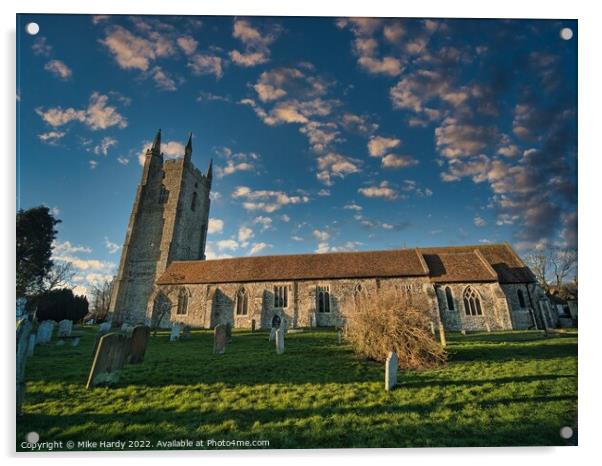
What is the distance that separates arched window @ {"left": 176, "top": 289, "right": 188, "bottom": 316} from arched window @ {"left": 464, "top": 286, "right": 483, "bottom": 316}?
18037mm

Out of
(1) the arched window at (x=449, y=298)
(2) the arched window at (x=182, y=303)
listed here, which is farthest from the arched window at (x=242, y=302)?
(1) the arched window at (x=449, y=298)

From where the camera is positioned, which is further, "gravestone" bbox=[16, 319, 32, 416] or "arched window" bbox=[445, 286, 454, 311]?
"arched window" bbox=[445, 286, 454, 311]

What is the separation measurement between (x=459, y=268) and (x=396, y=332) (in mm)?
13295

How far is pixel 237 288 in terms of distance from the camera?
1939 centimetres

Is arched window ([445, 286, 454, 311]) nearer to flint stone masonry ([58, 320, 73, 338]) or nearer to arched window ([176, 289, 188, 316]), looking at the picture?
arched window ([176, 289, 188, 316])

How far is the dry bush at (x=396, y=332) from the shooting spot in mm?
7176

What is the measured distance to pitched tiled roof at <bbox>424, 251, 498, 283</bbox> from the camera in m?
17.2

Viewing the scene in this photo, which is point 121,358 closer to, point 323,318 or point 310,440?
point 310,440

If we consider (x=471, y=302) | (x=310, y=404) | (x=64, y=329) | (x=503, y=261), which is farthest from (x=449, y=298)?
(x=64, y=329)

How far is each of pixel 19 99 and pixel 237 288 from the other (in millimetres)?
15609

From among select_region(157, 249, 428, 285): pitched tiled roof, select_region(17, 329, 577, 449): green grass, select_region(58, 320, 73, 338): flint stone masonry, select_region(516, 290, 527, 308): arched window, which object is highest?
select_region(157, 249, 428, 285): pitched tiled roof

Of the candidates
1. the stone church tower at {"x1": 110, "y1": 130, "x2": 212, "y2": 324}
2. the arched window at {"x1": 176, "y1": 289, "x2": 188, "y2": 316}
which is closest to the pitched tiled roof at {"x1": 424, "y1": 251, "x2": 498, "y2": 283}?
the arched window at {"x1": 176, "y1": 289, "x2": 188, "y2": 316}

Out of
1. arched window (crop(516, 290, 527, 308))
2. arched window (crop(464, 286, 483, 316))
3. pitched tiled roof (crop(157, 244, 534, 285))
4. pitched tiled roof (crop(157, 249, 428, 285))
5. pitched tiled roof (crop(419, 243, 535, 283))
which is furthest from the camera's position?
pitched tiled roof (crop(157, 249, 428, 285))
